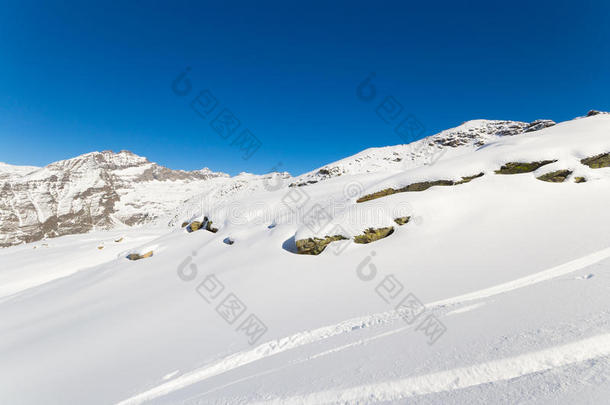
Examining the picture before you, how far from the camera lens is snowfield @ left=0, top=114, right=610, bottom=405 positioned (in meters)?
3.29

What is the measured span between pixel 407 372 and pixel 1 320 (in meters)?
14.6

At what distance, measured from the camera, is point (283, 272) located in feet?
28.0

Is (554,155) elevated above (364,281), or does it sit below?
below

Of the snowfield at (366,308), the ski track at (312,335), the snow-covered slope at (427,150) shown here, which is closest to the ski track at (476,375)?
the snowfield at (366,308)

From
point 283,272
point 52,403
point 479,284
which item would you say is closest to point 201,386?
point 52,403

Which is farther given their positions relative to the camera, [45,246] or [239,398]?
[45,246]

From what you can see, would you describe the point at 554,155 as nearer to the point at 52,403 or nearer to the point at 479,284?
the point at 479,284

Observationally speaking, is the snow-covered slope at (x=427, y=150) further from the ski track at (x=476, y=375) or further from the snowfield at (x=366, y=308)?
the ski track at (x=476, y=375)

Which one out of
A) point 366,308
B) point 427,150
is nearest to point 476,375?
point 366,308

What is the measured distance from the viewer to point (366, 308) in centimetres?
581

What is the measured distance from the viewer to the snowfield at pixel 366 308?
129 inches

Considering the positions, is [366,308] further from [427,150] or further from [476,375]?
[427,150]

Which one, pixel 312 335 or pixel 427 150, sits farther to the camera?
pixel 427 150

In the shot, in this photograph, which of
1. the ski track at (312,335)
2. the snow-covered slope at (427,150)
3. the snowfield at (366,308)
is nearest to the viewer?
the snowfield at (366,308)
